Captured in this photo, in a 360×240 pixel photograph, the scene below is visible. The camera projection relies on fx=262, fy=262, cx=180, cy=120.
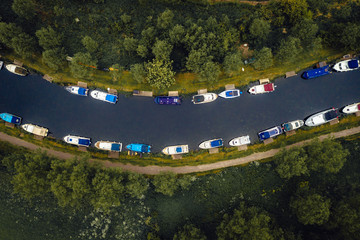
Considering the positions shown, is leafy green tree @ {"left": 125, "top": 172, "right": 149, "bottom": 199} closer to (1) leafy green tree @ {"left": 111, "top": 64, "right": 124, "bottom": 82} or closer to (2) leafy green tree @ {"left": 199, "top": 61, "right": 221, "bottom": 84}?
(1) leafy green tree @ {"left": 111, "top": 64, "right": 124, "bottom": 82}

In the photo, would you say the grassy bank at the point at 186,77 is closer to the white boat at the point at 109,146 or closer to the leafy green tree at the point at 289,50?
the leafy green tree at the point at 289,50

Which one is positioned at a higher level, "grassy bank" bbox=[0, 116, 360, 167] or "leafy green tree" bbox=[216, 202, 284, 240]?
"grassy bank" bbox=[0, 116, 360, 167]

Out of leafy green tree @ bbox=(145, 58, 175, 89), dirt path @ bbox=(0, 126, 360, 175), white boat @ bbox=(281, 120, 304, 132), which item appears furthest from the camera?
white boat @ bbox=(281, 120, 304, 132)

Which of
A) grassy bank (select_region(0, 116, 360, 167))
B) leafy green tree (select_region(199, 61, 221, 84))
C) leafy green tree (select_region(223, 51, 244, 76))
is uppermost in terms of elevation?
leafy green tree (select_region(223, 51, 244, 76))

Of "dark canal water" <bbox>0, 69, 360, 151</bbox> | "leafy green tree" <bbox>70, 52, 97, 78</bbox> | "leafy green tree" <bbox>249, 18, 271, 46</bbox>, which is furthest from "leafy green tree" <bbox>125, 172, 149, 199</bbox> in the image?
"leafy green tree" <bbox>249, 18, 271, 46</bbox>

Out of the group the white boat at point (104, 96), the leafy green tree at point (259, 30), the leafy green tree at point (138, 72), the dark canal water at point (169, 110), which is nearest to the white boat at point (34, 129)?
the dark canal water at point (169, 110)

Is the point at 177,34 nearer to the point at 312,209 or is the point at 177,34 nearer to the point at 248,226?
the point at 248,226

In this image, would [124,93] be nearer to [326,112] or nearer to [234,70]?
[234,70]

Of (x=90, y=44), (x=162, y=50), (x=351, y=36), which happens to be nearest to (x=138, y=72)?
(x=162, y=50)
